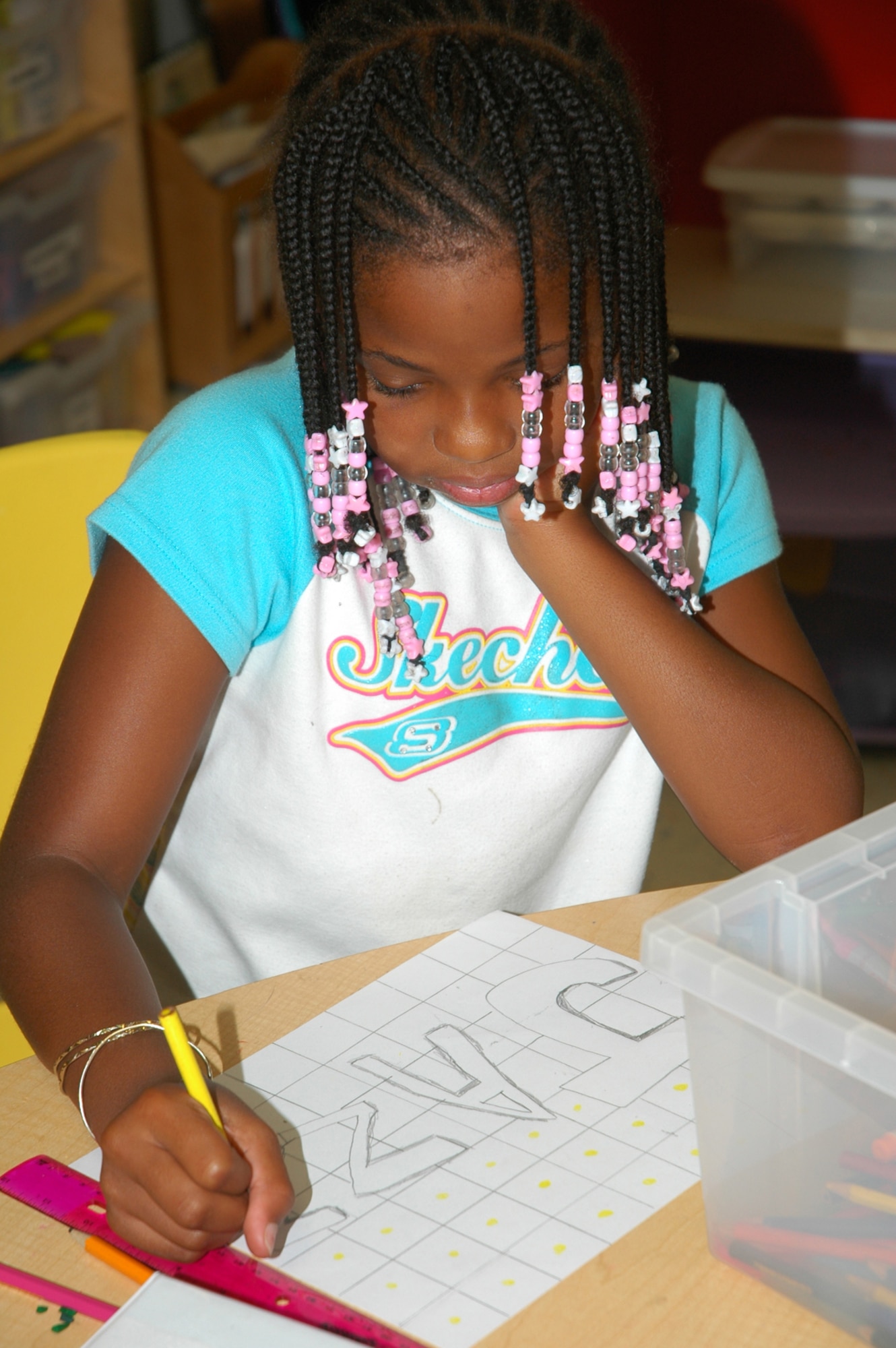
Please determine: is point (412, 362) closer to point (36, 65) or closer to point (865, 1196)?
point (865, 1196)

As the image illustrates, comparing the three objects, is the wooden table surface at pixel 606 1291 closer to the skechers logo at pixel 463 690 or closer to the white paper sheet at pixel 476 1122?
the white paper sheet at pixel 476 1122

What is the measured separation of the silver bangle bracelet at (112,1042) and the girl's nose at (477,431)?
33 centimetres

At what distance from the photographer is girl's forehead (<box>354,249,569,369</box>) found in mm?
750

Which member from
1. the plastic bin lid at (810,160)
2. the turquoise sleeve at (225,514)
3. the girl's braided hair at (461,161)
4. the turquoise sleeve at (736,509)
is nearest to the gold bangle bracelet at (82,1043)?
the turquoise sleeve at (225,514)

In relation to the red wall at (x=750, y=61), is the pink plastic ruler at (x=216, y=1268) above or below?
below

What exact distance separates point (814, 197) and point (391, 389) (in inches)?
58.6

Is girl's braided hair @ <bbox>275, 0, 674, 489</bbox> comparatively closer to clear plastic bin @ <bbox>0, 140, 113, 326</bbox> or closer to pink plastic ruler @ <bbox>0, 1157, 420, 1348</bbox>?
pink plastic ruler @ <bbox>0, 1157, 420, 1348</bbox>

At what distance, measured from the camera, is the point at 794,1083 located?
0.58 m

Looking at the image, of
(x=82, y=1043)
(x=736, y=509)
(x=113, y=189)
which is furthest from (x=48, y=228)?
(x=82, y=1043)

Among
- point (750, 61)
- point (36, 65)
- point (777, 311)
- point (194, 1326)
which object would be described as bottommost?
point (777, 311)

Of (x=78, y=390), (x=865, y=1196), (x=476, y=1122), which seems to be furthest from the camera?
(x=78, y=390)

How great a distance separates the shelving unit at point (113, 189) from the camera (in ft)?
8.71

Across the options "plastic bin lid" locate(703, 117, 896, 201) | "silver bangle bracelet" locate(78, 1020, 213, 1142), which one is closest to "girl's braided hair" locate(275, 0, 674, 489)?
"silver bangle bracelet" locate(78, 1020, 213, 1142)

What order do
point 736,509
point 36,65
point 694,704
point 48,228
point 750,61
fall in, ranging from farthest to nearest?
1. point 48,228
2. point 36,65
3. point 750,61
4. point 736,509
5. point 694,704
